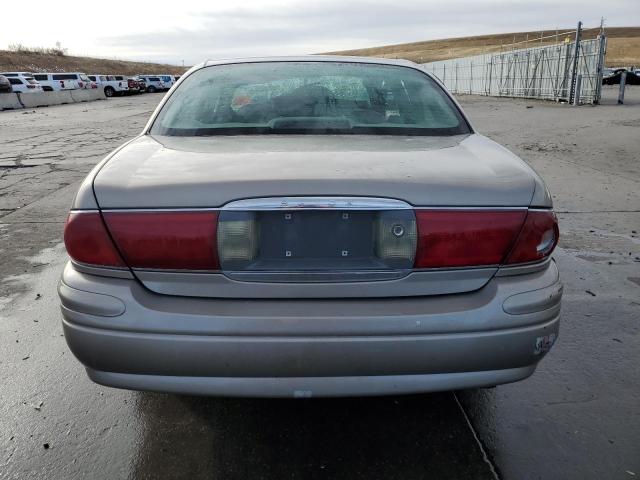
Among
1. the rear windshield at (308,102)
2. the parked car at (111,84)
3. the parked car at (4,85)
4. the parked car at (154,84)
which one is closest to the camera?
the rear windshield at (308,102)

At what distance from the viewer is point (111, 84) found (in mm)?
43375

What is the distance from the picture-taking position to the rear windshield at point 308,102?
262cm

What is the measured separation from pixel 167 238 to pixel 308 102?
1276 mm

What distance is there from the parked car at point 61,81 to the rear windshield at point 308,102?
38.8 metres

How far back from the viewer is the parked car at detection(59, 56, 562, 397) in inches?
70.3

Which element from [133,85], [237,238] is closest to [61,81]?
[133,85]

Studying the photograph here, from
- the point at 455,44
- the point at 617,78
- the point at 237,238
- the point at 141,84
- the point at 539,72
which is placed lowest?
the point at 617,78

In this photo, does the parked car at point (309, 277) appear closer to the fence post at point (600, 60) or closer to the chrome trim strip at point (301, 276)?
the chrome trim strip at point (301, 276)

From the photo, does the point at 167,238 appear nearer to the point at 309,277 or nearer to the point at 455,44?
the point at 309,277

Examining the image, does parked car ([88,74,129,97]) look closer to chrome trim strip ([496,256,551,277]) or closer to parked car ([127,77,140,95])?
parked car ([127,77,140,95])

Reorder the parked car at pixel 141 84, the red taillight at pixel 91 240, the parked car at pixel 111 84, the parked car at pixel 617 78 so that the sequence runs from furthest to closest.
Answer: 1. the parked car at pixel 141 84
2. the parked car at pixel 617 78
3. the parked car at pixel 111 84
4. the red taillight at pixel 91 240

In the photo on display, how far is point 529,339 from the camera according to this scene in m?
1.89

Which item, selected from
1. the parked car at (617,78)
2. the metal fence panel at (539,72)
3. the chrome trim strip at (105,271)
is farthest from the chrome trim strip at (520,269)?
the parked car at (617,78)

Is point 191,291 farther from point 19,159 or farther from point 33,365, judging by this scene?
point 19,159
